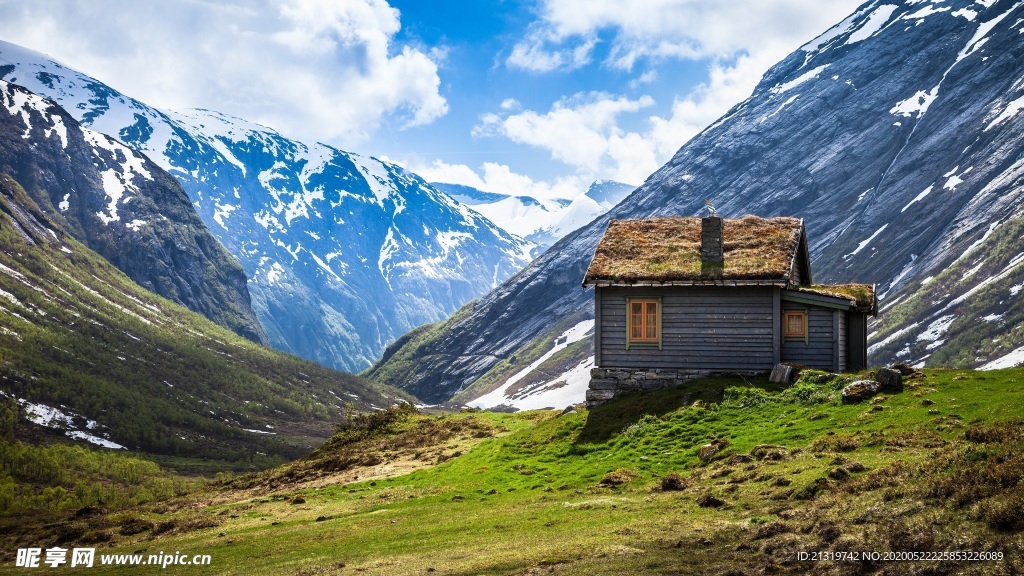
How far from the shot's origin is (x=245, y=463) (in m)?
173

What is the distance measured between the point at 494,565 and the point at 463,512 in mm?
8251

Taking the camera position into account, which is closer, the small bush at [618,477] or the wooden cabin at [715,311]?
the small bush at [618,477]

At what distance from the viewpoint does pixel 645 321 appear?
1538 inches

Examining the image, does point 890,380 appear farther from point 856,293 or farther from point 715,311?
point 856,293

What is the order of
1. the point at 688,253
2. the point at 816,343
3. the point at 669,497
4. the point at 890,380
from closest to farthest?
1. the point at 669,497
2. the point at 890,380
3. the point at 816,343
4. the point at 688,253

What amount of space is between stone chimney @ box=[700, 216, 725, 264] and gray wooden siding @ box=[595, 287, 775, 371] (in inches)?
68.2

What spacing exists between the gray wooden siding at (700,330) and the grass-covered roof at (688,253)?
2.75 feet

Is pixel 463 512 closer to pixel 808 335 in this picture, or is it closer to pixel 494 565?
pixel 494 565

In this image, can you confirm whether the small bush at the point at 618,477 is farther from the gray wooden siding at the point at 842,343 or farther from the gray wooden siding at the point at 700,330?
the gray wooden siding at the point at 842,343

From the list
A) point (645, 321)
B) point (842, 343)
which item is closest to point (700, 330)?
point (645, 321)

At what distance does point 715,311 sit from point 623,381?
582 cm

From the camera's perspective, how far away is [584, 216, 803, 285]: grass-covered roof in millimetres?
37656

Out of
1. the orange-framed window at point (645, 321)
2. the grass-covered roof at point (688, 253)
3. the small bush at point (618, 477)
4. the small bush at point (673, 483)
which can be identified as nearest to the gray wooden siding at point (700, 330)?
the orange-framed window at point (645, 321)

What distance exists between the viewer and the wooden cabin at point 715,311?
121 ft
